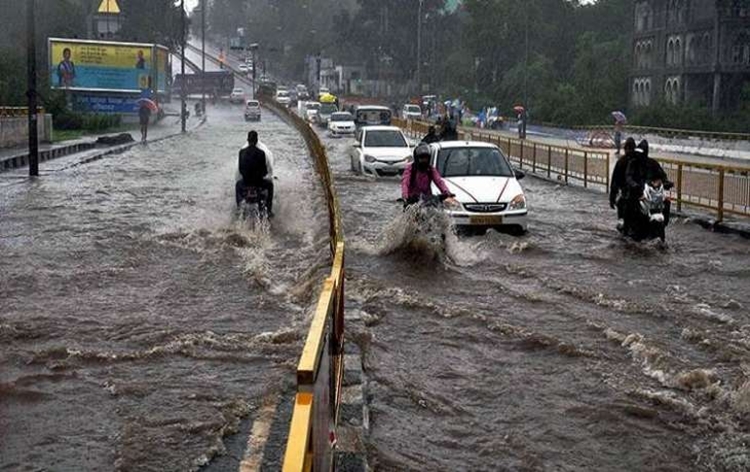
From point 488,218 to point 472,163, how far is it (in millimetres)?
1884

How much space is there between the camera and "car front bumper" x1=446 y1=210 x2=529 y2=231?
1717 centimetres

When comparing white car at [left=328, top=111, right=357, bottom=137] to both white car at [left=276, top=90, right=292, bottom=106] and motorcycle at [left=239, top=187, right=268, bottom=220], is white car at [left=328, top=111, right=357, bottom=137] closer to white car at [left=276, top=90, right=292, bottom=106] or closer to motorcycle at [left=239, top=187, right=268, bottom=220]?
motorcycle at [left=239, top=187, right=268, bottom=220]

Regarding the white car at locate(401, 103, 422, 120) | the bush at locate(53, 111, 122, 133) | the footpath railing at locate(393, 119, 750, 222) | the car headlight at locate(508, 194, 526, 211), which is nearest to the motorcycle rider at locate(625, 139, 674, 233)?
the car headlight at locate(508, 194, 526, 211)

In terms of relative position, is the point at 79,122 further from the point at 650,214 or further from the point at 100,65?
the point at 650,214

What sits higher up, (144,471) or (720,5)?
(720,5)

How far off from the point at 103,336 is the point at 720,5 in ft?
182

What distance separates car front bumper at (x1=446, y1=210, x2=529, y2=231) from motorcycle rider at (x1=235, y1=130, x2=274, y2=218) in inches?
124

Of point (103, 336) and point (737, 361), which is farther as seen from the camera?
point (103, 336)

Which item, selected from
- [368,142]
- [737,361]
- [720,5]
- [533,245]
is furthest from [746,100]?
[737,361]

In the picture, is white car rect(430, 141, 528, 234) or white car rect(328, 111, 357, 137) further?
white car rect(328, 111, 357, 137)

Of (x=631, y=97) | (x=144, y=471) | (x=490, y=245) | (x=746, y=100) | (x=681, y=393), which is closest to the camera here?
(x=144, y=471)

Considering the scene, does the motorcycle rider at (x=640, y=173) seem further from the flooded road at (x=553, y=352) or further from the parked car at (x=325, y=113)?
the parked car at (x=325, y=113)

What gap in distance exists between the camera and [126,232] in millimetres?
18203

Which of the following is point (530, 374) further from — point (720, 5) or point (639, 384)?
point (720, 5)
